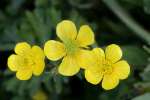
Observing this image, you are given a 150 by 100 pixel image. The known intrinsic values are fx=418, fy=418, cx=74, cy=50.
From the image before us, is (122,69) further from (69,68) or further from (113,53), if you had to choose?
(69,68)

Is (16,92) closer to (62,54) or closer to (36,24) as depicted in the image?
(36,24)

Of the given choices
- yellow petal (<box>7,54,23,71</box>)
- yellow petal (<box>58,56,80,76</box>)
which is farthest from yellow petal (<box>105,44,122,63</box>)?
yellow petal (<box>7,54,23,71</box>)

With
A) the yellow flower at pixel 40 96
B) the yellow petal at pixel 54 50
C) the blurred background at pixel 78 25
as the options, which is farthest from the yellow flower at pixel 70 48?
the yellow flower at pixel 40 96

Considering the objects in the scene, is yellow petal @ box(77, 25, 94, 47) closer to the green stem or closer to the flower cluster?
the flower cluster

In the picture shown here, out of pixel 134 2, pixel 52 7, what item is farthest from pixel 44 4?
pixel 134 2

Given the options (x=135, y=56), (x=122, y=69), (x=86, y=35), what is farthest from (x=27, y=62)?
(x=135, y=56)

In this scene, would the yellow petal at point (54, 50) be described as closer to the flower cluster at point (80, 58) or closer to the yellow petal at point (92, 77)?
the flower cluster at point (80, 58)
